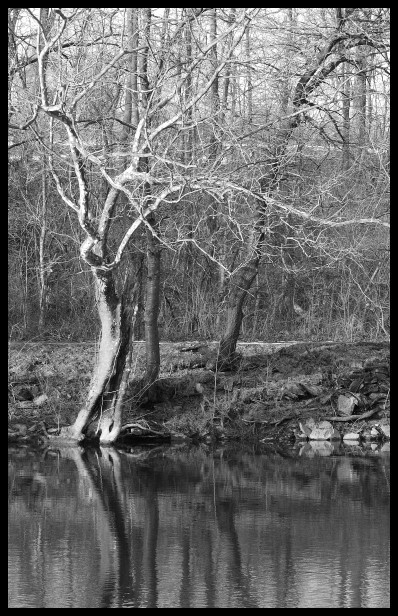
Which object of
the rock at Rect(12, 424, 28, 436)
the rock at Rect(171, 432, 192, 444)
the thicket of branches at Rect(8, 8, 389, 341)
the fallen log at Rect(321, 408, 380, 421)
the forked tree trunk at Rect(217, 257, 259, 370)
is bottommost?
the rock at Rect(171, 432, 192, 444)

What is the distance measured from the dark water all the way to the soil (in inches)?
41.1

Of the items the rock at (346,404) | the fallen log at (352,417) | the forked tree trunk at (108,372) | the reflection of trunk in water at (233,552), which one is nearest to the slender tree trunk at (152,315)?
the forked tree trunk at (108,372)

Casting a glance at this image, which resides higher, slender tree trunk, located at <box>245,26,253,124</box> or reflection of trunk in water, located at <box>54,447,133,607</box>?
slender tree trunk, located at <box>245,26,253,124</box>

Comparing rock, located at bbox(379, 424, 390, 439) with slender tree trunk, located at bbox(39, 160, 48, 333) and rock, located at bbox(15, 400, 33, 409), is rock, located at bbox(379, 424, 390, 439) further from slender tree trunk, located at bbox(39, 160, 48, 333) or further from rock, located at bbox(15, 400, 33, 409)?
slender tree trunk, located at bbox(39, 160, 48, 333)

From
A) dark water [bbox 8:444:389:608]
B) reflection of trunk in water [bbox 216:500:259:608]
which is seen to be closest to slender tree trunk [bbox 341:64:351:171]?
dark water [bbox 8:444:389:608]

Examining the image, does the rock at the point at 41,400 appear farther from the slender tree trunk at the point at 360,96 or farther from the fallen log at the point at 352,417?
the slender tree trunk at the point at 360,96

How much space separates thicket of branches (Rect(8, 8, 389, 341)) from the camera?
609 inches

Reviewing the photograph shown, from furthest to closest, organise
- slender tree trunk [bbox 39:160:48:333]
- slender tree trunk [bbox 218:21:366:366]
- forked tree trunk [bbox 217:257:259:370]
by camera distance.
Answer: slender tree trunk [bbox 39:160:48:333] → forked tree trunk [bbox 217:257:259:370] → slender tree trunk [bbox 218:21:366:366]

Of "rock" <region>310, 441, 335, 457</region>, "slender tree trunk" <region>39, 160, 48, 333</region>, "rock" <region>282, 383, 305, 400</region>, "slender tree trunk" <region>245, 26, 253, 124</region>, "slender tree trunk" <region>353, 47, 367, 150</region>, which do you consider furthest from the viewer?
"slender tree trunk" <region>39, 160, 48, 333</region>

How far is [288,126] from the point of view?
18.9 metres

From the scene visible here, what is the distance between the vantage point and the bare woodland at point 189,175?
15531mm

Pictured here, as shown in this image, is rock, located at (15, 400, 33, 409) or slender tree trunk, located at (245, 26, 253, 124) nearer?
slender tree trunk, located at (245, 26, 253, 124)

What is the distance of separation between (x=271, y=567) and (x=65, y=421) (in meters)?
8.74

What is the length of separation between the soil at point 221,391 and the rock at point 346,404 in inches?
1.0
